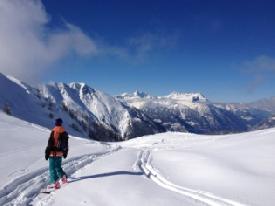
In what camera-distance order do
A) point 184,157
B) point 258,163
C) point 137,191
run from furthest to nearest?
point 184,157
point 258,163
point 137,191

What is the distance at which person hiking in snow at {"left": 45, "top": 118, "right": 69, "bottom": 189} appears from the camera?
591 inches

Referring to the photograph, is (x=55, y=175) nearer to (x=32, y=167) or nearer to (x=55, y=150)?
(x=55, y=150)

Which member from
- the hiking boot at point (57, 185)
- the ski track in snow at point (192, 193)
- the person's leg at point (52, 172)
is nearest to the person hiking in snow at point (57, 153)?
the person's leg at point (52, 172)

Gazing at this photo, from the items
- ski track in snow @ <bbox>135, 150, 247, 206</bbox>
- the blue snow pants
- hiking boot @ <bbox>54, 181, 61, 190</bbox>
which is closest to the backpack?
the blue snow pants

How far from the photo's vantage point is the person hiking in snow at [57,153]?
15.0 meters

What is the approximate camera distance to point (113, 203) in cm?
1126

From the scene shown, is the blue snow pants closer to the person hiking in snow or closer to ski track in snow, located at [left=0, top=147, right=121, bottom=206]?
the person hiking in snow

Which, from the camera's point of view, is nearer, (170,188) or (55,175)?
(170,188)

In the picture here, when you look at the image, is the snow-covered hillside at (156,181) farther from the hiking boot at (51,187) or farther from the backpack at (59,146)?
the backpack at (59,146)

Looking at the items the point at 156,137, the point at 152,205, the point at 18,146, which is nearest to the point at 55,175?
the point at 152,205

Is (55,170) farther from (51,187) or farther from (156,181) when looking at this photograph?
(156,181)

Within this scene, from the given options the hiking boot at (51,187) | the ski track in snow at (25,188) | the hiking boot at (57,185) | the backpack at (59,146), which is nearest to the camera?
the ski track in snow at (25,188)

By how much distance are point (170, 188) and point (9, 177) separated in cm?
580

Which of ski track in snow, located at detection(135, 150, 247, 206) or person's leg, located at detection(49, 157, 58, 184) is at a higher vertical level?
person's leg, located at detection(49, 157, 58, 184)
